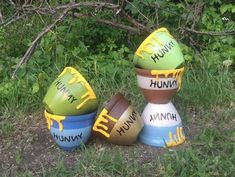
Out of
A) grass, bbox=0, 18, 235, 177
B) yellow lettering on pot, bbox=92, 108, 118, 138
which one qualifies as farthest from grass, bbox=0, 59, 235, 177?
yellow lettering on pot, bbox=92, 108, 118, 138

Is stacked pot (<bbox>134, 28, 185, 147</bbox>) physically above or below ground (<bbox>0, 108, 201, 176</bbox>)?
above

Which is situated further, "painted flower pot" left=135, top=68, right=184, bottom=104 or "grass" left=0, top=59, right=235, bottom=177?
"painted flower pot" left=135, top=68, right=184, bottom=104

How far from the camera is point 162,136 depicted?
3.54m

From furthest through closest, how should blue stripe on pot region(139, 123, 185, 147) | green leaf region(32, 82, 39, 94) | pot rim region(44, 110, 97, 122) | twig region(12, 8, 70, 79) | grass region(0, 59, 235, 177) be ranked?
twig region(12, 8, 70, 79) → green leaf region(32, 82, 39, 94) → blue stripe on pot region(139, 123, 185, 147) → pot rim region(44, 110, 97, 122) → grass region(0, 59, 235, 177)

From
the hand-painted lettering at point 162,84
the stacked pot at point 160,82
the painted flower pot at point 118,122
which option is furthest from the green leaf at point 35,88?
the hand-painted lettering at point 162,84

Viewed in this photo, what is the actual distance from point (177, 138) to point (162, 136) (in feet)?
0.34

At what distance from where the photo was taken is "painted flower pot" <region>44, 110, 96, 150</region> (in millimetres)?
3396

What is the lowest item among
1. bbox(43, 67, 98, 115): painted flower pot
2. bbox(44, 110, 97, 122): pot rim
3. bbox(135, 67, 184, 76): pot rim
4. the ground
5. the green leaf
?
the ground

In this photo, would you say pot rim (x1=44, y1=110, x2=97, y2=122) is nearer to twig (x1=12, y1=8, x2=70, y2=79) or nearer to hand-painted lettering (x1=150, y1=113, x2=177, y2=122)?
hand-painted lettering (x1=150, y1=113, x2=177, y2=122)

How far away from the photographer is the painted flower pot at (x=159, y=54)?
340cm

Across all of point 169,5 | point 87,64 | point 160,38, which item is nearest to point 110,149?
point 160,38

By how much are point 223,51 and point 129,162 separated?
6.08 feet

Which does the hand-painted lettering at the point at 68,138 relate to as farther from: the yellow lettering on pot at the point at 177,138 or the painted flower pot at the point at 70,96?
the yellow lettering on pot at the point at 177,138

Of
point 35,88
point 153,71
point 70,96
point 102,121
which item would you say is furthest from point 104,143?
point 35,88
